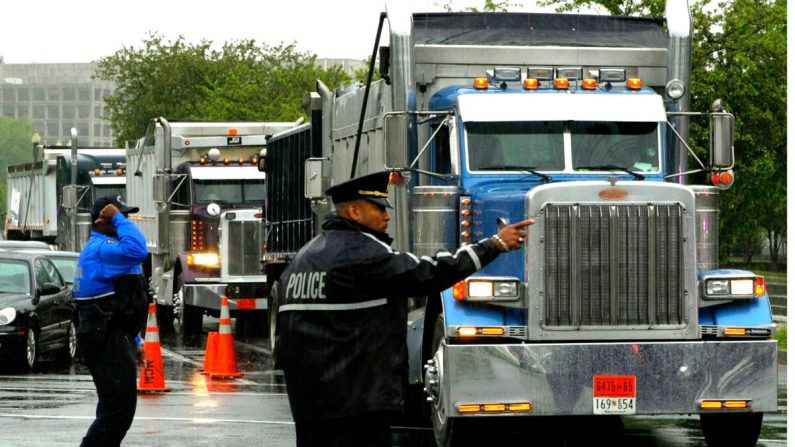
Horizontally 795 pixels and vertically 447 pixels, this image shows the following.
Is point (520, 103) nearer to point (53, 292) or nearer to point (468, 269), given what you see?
point (468, 269)

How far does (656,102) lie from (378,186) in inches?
253

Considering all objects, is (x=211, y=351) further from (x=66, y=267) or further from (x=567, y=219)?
(x=567, y=219)

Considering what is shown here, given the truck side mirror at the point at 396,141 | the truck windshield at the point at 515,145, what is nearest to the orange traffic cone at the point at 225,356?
the truck windshield at the point at 515,145

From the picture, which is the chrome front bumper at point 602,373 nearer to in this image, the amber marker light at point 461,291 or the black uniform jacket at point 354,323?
the amber marker light at point 461,291

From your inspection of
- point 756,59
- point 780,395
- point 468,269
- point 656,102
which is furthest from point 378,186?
point 756,59

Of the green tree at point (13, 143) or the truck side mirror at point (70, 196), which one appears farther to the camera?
the green tree at point (13, 143)

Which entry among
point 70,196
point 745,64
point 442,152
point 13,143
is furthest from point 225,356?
point 13,143

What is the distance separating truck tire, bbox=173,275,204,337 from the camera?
2545 centimetres

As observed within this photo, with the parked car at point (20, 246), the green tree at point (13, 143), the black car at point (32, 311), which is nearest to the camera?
the black car at point (32, 311)

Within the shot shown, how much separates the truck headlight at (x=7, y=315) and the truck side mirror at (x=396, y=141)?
784 cm

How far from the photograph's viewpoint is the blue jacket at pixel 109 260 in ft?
36.1

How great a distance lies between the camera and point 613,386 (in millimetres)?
10984

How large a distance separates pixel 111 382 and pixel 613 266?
3.32 meters

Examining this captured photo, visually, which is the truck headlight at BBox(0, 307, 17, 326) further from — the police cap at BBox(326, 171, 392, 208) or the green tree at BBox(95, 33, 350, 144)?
the green tree at BBox(95, 33, 350, 144)
